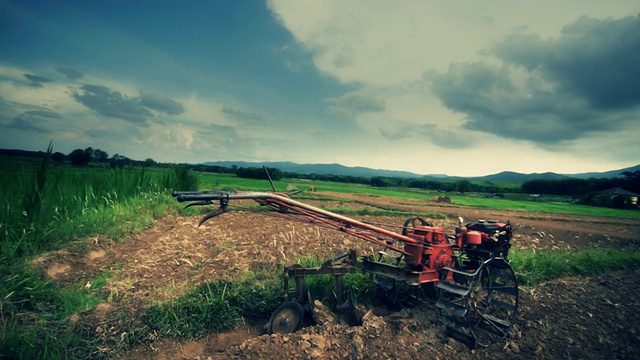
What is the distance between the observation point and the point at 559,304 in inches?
231

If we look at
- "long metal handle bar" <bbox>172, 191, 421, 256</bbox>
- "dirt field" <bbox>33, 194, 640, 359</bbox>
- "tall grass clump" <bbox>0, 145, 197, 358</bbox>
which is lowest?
"dirt field" <bbox>33, 194, 640, 359</bbox>

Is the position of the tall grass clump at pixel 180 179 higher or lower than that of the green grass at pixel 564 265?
higher

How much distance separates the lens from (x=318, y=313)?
472cm

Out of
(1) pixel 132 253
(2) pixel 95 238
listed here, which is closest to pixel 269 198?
(1) pixel 132 253

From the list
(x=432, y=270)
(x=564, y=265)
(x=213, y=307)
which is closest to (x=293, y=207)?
(x=213, y=307)

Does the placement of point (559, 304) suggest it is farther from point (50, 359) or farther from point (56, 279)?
point (56, 279)

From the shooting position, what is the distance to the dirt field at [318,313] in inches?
160

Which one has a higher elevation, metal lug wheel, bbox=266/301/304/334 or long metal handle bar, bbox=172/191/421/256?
long metal handle bar, bbox=172/191/421/256

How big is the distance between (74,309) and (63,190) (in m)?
4.93

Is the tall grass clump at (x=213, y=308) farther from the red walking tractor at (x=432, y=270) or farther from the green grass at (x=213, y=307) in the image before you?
the red walking tractor at (x=432, y=270)

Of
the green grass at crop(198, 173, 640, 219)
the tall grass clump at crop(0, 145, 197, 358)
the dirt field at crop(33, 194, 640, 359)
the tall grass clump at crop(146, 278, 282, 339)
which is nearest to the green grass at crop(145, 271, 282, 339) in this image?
the tall grass clump at crop(146, 278, 282, 339)

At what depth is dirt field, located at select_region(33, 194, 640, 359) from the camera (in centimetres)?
405

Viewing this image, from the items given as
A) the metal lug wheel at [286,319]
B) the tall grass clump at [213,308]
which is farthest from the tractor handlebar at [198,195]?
the tall grass clump at [213,308]

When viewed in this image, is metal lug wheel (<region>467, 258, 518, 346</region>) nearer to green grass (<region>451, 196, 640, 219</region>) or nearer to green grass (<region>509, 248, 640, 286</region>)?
green grass (<region>509, 248, 640, 286</region>)
